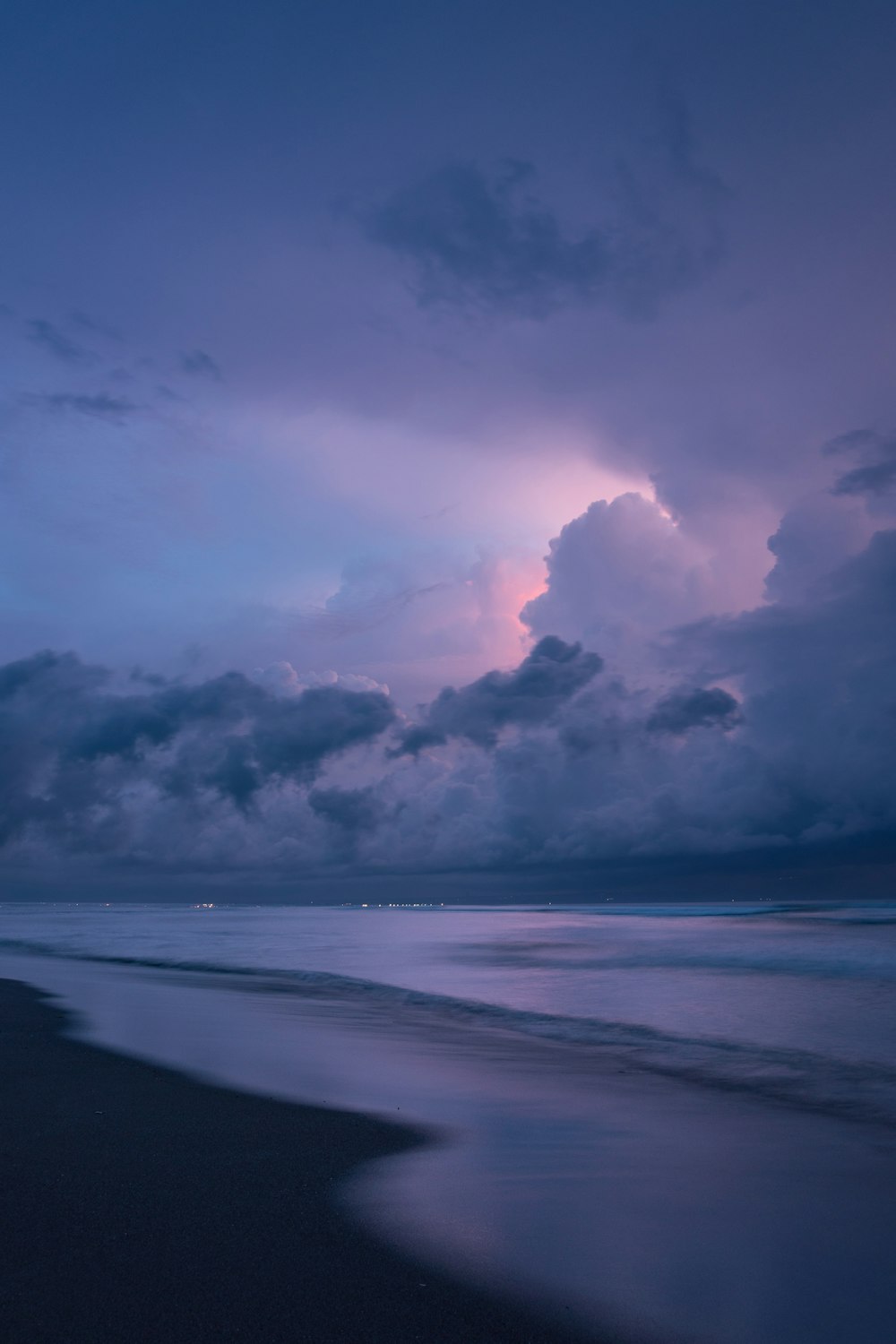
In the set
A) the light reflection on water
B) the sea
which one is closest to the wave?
the sea

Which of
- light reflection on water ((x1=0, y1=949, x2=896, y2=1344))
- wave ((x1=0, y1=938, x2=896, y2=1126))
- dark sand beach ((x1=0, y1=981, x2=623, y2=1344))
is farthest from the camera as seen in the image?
wave ((x1=0, y1=938, x2=896, y2=1126))

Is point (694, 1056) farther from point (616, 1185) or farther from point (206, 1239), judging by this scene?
point (206, 1239)

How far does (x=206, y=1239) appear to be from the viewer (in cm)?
523

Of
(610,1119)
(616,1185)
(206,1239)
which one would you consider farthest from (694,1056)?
(206,1239)

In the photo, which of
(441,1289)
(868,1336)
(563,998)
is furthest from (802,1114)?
(563,998)

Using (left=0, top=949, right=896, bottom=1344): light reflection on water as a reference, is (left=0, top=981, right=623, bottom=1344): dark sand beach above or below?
above

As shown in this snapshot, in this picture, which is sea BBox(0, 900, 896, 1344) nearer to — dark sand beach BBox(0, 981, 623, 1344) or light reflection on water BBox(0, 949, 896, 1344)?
light reflection on water BBox(0, 949, 896, 1344)

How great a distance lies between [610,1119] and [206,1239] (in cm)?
476

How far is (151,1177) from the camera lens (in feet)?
20.8

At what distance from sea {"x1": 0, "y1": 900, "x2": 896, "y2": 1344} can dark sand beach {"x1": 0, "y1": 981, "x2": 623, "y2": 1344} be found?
326 mm

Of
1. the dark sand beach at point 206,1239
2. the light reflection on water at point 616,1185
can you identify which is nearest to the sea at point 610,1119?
the light reflection on water at point 616,1185

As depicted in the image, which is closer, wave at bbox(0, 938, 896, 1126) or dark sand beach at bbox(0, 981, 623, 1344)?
dark sand beach at bbox(0, 981, 623, 1344)

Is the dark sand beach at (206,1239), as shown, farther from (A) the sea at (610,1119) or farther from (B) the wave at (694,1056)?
(B) the wave at (694,1056)

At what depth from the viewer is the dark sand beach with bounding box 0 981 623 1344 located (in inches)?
168
